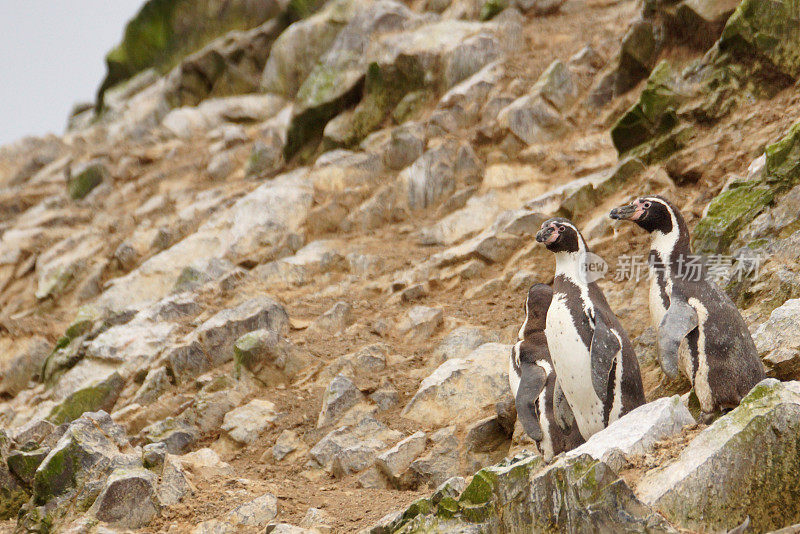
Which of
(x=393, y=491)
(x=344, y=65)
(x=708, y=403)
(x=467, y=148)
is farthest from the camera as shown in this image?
(x=344, y=65)

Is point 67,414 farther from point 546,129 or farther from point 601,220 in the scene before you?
point 546,129

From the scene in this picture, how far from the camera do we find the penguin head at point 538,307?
7.36 meters

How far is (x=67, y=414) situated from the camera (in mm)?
9984

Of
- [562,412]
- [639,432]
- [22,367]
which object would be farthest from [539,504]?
[22,367]

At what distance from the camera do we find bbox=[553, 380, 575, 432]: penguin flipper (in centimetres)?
676

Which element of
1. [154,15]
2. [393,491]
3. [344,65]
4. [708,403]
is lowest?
[393,491]

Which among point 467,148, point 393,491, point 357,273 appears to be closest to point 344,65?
point 467,148

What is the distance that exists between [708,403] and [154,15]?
24.3 meters

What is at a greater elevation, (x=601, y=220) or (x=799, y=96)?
(x=799, y=96)

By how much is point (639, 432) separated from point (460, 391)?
3075 millimetres

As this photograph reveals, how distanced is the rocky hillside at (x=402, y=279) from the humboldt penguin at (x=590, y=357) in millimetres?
780

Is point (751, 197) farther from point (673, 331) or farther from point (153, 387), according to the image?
point (153, 387)

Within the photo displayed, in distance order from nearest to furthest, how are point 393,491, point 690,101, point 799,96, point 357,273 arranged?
point 393,491 → point 799,96 → point 690,101 → point 357,273

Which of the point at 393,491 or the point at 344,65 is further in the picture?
the point at 344,65
